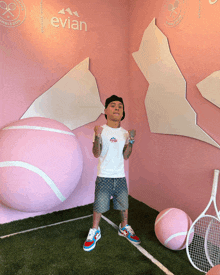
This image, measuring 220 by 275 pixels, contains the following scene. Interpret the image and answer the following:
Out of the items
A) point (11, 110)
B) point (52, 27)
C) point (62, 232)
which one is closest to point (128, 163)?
point (62, 232)

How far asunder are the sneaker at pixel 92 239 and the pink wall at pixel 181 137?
2.90 ft

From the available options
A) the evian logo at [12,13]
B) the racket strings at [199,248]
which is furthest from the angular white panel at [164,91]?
the evian logo at [12,13]

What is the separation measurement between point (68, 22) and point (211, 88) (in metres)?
1.78

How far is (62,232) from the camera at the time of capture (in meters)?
2.19

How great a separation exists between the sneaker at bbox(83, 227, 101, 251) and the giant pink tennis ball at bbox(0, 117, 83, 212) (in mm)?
443

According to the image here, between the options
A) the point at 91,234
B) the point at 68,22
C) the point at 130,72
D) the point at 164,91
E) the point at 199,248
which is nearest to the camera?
the point at 199,248

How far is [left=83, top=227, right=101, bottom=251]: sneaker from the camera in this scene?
187 cm

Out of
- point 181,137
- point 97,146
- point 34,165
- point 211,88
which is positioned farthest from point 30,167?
point 211,88

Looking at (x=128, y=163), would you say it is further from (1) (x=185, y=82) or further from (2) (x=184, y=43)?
(2) (x=184, y=43)

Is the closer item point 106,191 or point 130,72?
point 106,191

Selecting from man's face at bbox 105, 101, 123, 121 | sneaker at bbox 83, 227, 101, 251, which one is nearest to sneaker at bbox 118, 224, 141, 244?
sneaker at bbox 83, 227, 101, 251

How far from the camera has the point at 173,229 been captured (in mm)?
1793

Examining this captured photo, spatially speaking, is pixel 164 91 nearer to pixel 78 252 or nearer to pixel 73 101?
pixel 73 101

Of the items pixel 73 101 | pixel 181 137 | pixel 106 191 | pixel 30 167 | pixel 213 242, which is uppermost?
pixel 73 101
